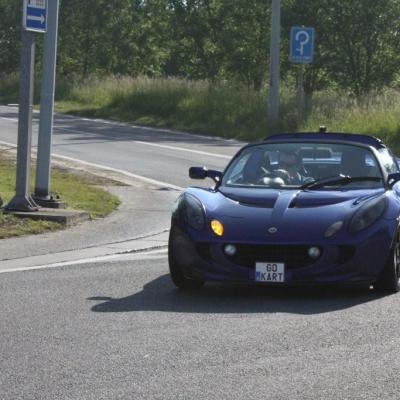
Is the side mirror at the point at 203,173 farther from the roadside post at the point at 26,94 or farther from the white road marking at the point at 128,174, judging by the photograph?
the white road marking at the point at 128,174

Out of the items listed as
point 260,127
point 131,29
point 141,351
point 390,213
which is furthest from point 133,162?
point 131,29

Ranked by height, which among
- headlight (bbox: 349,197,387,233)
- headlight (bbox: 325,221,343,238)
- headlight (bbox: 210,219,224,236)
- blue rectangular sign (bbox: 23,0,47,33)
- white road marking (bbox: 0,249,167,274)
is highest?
blue rectangular sign (bbox: 23,0,47,33)

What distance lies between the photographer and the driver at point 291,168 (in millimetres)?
10750

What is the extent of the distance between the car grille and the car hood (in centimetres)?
7

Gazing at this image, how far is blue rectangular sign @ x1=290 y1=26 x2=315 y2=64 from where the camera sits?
3045 cm

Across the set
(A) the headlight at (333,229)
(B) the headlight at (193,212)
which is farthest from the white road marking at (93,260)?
(A) the headlight at (333,229)

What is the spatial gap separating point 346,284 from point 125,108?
32688 mm

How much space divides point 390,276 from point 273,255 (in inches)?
36.8

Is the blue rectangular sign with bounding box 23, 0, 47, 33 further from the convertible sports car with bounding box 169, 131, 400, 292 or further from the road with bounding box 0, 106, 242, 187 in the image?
the road with bounding box 0, 106, 242, 187

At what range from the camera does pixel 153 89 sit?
4166 centimetres

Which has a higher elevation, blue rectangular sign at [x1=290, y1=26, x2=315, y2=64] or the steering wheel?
blue rectangular sign at [x1=290, y1=26, x2=315, y2=64]

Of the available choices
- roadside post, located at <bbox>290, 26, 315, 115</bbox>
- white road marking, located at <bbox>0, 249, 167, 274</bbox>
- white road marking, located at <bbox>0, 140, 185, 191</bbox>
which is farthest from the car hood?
roadside post, located at <bbox>290, 26, 315, 115</bbox>

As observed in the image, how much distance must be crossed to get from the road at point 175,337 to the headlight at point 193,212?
56 cm

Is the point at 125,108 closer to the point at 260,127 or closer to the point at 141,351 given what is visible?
the point at 260,127
